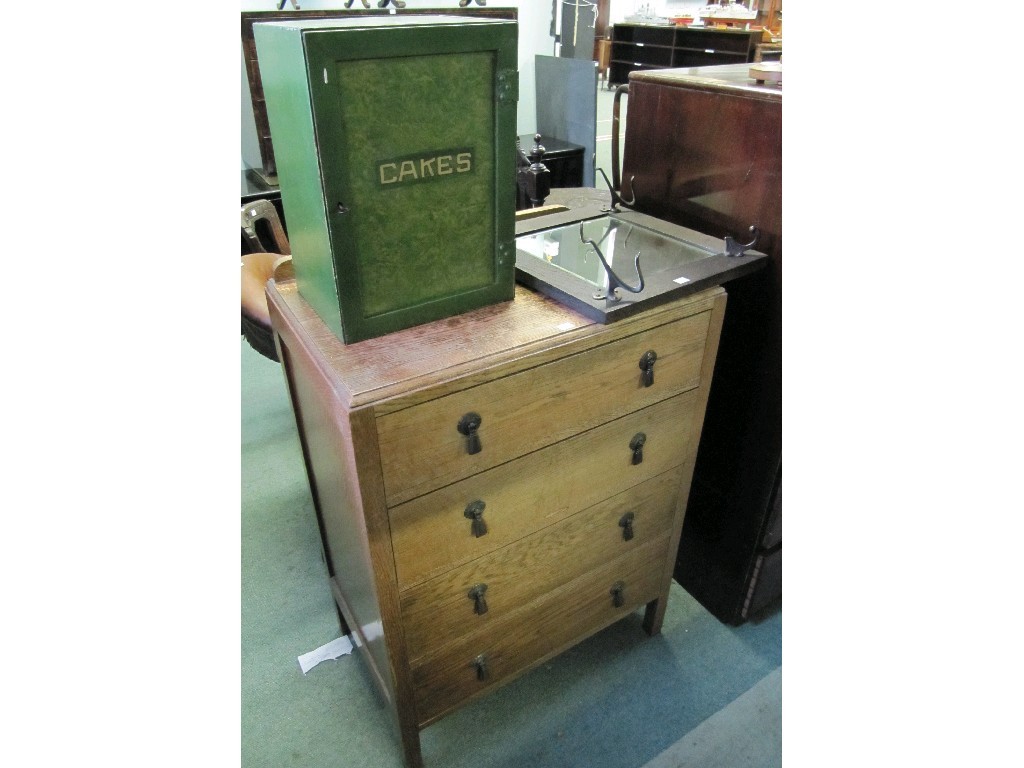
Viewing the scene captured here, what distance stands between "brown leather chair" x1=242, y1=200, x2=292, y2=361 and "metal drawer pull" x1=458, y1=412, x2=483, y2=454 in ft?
3.70

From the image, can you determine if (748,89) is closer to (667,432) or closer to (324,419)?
(667,432)

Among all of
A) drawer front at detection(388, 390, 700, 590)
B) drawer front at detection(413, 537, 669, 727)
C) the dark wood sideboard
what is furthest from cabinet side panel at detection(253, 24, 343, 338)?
the dark wood sideboard

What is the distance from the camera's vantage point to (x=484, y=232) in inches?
44.5

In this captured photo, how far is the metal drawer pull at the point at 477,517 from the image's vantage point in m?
1.18

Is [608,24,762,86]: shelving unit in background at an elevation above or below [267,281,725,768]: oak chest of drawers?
above

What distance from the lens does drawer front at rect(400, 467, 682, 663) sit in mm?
1259

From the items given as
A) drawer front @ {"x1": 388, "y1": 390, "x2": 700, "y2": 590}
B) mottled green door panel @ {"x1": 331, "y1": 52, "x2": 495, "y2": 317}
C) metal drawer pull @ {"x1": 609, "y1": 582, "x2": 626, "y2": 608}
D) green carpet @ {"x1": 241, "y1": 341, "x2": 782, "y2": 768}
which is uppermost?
mottled green door panel @ {"x1": 331, "y1": 52, "x2": 495, "y2": 317}

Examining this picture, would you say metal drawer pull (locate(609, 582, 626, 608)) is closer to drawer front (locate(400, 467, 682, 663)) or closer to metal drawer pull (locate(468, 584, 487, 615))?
drawer front (locate(400, 467, 682, 663))

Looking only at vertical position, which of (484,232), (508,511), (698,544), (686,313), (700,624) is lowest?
(700,624)

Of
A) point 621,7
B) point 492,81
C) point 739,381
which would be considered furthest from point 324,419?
point 621,7

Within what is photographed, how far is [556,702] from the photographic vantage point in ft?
5.55

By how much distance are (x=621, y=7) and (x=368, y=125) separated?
37.6 feet

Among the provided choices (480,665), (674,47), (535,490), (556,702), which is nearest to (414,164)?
(535,490)

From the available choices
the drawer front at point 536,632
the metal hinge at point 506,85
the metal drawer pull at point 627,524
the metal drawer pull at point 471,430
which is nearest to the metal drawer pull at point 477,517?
the metal drawer pull at point 471,430
